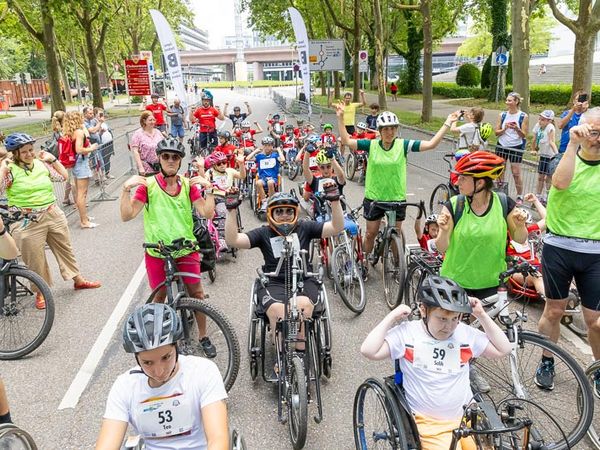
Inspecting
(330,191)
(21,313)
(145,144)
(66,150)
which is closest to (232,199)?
(330,191)

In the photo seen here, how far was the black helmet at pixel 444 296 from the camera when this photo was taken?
295 centimetres

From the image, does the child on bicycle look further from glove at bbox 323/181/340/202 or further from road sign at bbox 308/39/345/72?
road sign at bbox 308/39/345/72

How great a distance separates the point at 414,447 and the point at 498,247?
6.13ft

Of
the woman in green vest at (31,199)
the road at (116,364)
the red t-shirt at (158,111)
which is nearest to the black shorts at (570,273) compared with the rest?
the road at (116,364)

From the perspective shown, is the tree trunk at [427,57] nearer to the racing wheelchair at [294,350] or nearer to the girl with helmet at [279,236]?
the girl with helmet at [279,236]

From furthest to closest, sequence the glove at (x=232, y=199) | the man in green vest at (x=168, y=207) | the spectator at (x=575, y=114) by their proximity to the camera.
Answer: the spectator at (x=575, y=114), the man in green vest at (x=168, y=207), the glove at (x=232, y=199)

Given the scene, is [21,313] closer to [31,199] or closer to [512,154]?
[31,199]

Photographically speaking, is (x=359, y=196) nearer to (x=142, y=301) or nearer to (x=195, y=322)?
(x=142, y=301)

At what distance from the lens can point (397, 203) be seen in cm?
632

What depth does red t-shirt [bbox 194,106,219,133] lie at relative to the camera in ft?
48.2

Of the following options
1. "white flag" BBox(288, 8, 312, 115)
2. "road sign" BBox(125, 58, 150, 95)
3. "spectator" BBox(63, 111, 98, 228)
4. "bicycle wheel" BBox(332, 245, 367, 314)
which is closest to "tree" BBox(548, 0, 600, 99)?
Answer: "white flag" BBox(288, 8, 312, 115)

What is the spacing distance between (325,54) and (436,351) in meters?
29.5

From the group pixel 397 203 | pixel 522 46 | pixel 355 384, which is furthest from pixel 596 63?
pixel 355 384

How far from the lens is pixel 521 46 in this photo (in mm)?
15641
